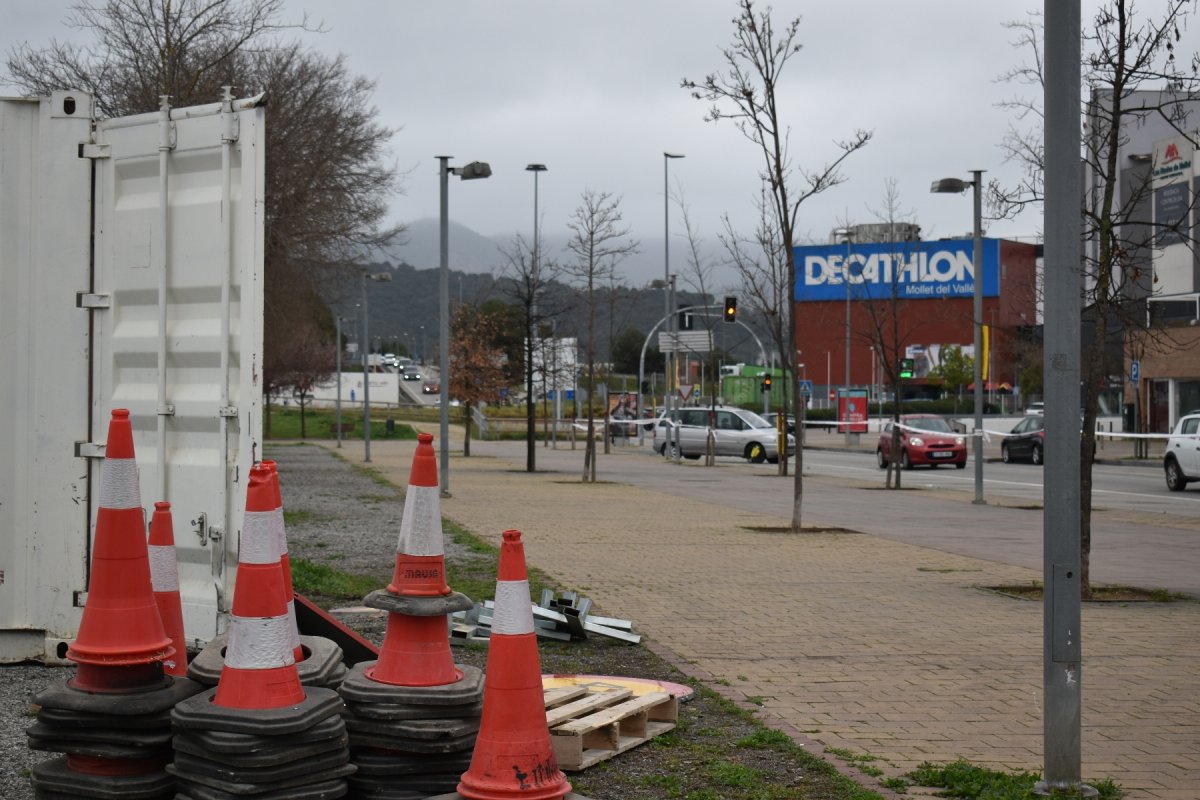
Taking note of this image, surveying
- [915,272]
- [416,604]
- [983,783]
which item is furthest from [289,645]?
[915,272]

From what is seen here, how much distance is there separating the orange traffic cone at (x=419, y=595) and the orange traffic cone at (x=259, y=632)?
21.9 inches

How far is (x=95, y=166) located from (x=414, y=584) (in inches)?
146

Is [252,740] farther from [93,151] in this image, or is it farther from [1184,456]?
[1184,456]

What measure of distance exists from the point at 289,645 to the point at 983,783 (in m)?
2.84

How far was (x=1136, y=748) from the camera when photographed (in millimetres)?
6441

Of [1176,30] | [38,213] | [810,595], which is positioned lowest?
[810,595]

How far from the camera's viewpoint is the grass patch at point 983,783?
5480 mm

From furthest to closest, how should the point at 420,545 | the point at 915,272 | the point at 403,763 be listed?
1. the point at 915,272
2. the point at 420,545
3. the point at 403,763

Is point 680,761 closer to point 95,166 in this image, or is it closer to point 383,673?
point 383,673

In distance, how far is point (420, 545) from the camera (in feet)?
18.0

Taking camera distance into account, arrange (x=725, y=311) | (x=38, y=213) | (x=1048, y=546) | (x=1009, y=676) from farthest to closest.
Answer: (x=725, y=311), (x=1009, y=676), (x=38, y=213), (x=1048, y=546)

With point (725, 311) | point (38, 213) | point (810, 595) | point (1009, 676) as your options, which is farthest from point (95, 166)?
point (725, 311)

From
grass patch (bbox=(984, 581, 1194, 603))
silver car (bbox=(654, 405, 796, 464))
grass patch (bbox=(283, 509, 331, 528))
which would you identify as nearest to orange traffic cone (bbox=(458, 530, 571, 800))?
grass patch (bbox=(984, 581, 1194, 603))

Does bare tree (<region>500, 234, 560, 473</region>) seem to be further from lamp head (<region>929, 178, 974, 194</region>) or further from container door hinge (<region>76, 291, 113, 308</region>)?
container door hinge (<region>76, 291, 113, 308</region>)
